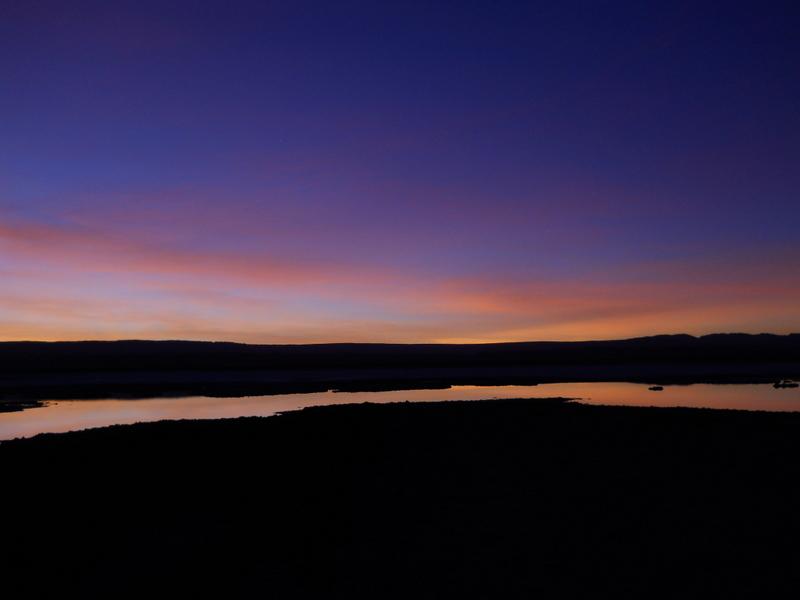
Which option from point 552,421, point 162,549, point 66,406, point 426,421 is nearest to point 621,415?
point 552,421

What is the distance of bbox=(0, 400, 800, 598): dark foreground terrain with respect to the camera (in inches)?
330

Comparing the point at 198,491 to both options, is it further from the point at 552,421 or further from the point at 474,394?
the point at 474,394

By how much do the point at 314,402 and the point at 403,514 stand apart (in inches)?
1065

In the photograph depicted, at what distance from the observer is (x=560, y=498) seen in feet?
40.0

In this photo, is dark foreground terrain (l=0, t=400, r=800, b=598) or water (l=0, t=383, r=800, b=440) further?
water (l=0, t=383, r=800, b=440)

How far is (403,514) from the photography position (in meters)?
11.6

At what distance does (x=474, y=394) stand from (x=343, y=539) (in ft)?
109

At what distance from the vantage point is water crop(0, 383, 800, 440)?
29.9 meters

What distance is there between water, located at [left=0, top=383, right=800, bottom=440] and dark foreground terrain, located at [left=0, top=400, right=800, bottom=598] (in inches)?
448

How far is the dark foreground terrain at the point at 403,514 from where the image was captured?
27.5 feet

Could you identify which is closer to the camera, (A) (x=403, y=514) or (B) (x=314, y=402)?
(A) (x=403, y=514)

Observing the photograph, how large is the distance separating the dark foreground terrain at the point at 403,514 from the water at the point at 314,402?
11367 mm

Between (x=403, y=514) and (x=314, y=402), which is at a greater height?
(x=314, y=402)

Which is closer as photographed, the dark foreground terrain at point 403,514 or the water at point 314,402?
the dark foreground terrain at point 403,514
